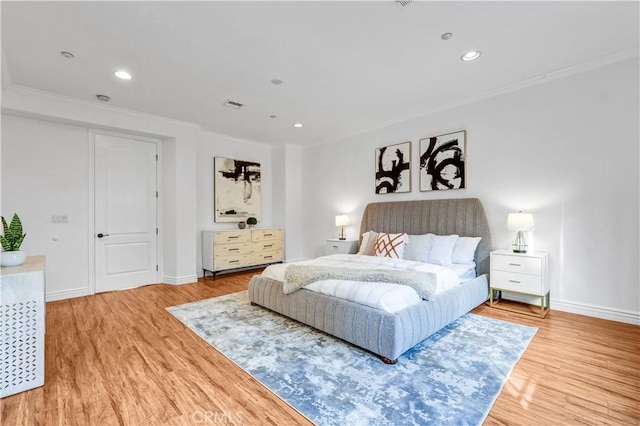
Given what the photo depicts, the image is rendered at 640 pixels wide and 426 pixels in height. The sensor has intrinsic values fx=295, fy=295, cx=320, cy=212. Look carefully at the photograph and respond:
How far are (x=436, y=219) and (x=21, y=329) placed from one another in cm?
429

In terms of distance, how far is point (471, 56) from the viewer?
288cm

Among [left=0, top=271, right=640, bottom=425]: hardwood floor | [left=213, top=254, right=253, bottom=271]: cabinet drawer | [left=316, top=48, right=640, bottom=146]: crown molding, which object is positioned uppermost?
[left=316, top=48, right=640, bottom=146]: crown molding

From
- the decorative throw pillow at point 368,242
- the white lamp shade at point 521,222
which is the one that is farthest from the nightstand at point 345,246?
the white lamp shade at point 521,222

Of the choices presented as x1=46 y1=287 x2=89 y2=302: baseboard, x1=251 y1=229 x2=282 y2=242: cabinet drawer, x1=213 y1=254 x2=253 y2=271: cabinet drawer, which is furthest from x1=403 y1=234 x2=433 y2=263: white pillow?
x1=46 y1=287 x2=89 y2=302: baseboard

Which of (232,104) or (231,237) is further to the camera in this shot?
(231,237)

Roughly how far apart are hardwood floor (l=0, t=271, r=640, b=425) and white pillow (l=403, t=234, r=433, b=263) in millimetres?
1099

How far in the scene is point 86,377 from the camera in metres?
2.10

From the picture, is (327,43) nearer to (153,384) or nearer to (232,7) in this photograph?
(232,7)

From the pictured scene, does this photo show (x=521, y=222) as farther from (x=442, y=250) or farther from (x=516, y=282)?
(x=442, y=250)

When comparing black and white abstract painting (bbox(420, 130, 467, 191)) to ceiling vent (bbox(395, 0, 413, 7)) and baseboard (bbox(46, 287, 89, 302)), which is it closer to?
ceiling vent (bbox(395, 0, 413, 7))

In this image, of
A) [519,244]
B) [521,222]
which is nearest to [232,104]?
[521,222]

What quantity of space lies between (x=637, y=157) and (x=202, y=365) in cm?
434

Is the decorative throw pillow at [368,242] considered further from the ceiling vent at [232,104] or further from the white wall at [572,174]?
the ceiling vent at [232,104]

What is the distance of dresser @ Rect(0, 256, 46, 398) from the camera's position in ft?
6.20
